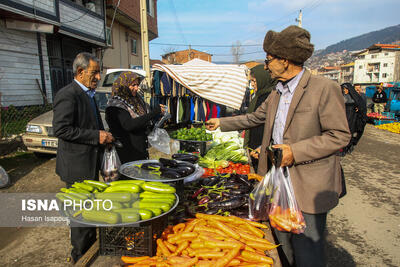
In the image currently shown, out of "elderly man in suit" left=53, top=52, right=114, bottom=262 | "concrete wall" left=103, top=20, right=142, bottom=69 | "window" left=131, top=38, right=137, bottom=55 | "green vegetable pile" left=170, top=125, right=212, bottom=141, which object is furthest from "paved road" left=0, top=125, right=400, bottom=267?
"window" left=131, top=38, right=137, bottom=55

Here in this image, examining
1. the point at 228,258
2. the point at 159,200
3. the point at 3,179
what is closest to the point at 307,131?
the point at 228,258

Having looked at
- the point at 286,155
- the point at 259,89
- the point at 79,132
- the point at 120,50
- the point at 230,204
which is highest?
the point at 120,50

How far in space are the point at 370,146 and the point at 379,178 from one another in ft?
14.6

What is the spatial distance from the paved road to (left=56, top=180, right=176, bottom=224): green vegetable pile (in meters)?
1.99

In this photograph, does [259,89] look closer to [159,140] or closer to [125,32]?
[159,140]

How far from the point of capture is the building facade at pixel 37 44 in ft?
31.4

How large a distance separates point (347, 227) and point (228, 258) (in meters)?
3.21

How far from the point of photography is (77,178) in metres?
2.60

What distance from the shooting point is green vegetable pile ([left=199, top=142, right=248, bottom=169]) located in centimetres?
431

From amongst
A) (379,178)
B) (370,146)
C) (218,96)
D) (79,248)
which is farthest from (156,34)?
(79,248)

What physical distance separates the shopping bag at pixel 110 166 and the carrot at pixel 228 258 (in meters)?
1.51

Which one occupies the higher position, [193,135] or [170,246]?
[193,135]

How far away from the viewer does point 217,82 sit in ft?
25.7

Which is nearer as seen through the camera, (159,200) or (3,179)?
(159,200)
